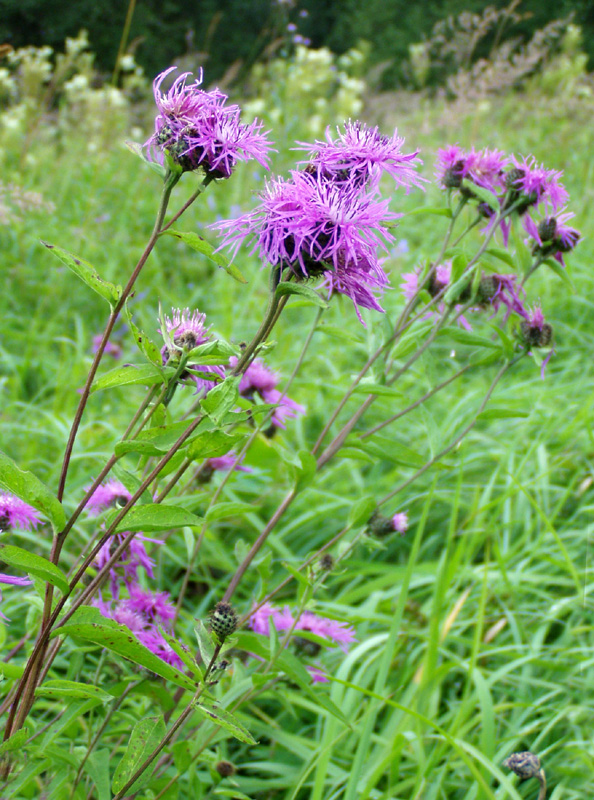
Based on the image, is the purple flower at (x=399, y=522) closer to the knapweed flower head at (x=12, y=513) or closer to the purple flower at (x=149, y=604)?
the purple flower at (x=149, y=604)

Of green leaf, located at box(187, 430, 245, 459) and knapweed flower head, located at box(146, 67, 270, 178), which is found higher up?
knapweed flower head, located at box(146, 67, 270, 178)

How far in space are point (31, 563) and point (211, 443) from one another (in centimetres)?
24

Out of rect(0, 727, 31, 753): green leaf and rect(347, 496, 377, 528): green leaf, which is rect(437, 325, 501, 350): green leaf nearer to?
rect(347, 496, 377, 528): green leaf

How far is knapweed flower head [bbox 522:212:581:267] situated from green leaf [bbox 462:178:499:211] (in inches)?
4.4

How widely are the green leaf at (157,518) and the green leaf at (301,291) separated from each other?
268 mm

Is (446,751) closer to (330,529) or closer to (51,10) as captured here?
(330,529)

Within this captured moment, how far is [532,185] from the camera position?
1.19 m

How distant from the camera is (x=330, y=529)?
6.71ft

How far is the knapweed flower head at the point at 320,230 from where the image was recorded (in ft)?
2.49

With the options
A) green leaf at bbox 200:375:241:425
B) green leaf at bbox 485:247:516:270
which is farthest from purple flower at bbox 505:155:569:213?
green leaf at bbox 200:375:241:425

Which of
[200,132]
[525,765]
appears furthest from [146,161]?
[525,765]

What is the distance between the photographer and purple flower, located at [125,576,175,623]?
111 cm

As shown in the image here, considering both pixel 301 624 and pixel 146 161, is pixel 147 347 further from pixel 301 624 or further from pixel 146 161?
pixel 301 624

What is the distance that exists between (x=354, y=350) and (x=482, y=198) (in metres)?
1.84
